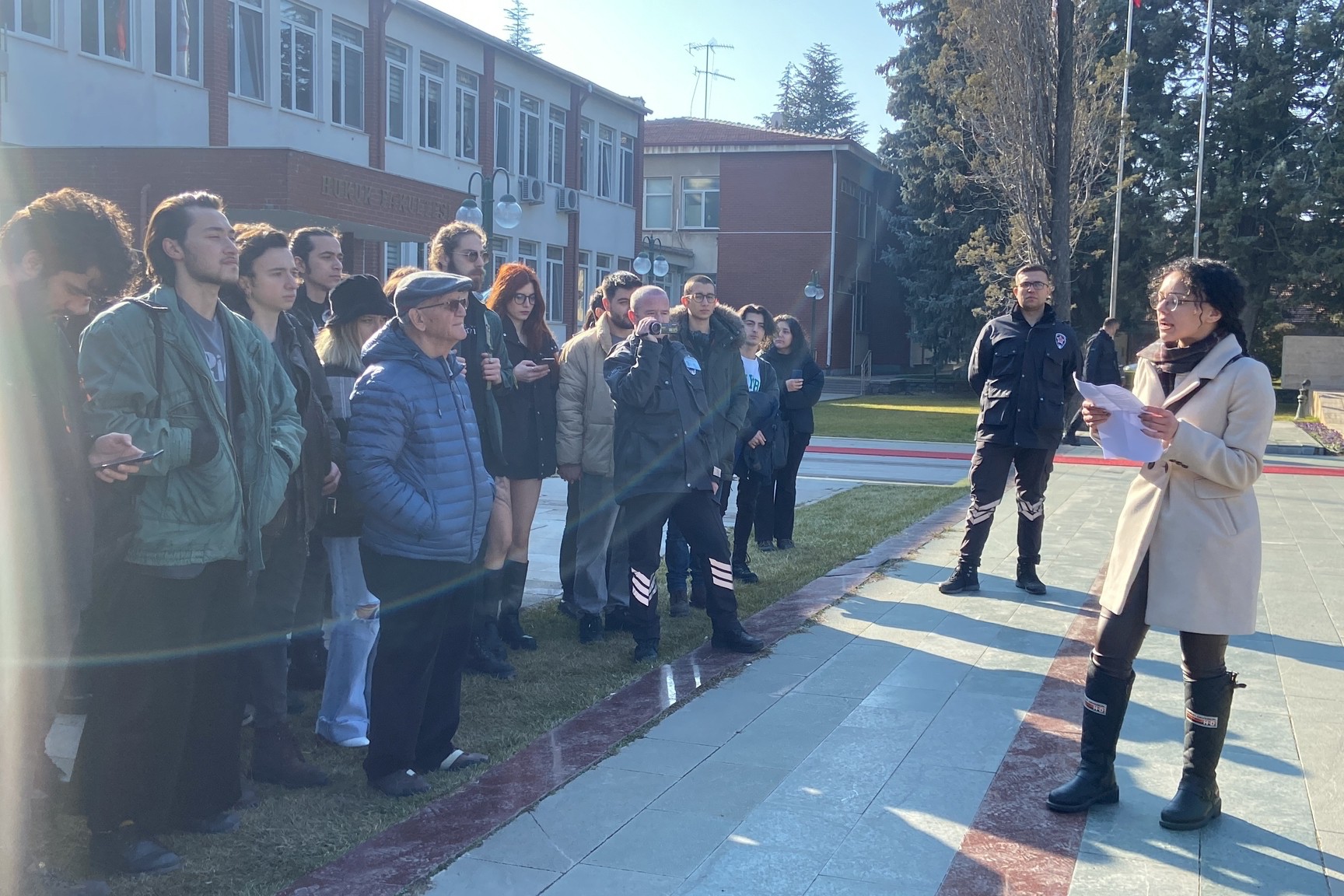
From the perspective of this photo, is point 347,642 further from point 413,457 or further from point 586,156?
point 586,156

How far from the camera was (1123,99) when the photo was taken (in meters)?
34.2

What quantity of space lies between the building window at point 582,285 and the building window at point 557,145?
2.10 m

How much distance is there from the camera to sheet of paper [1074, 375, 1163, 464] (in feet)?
13.4

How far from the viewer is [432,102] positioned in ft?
86.0

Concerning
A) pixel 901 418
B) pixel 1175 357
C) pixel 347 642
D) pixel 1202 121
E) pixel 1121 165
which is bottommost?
pixel 901 418

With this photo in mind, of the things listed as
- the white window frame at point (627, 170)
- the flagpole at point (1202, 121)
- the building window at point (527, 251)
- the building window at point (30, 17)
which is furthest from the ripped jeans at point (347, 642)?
the flagpole at point (1202, 121)

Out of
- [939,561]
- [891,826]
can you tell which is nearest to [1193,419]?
[891,826]

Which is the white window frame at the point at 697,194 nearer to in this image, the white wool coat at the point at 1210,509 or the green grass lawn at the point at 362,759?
the green grass lawn at the point at 362,759

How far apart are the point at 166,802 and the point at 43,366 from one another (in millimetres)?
1463

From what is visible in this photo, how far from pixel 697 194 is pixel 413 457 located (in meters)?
41.7

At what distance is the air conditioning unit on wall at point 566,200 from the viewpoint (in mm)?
31516

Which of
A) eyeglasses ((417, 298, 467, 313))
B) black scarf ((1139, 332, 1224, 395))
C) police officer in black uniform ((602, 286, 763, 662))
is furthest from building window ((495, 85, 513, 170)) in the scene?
black scarf ((1139, 332, 1224, 395))

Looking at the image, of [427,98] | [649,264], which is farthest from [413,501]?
[649,264]

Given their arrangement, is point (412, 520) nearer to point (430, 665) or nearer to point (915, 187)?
point (430, 665)
